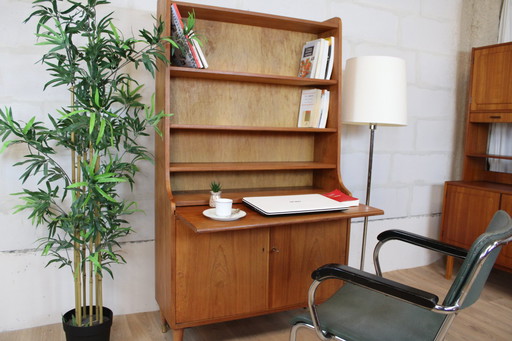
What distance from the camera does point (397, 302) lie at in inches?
64.4

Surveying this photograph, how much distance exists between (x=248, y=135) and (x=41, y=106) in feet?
3.68

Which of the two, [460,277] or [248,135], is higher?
[248,135]

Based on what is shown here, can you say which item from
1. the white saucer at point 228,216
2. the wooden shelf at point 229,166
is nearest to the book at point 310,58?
the wooden shelf at point 229,166

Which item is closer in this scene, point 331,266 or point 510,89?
point 331,266

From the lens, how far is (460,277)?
48.4 inches

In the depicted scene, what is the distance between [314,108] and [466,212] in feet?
4.82

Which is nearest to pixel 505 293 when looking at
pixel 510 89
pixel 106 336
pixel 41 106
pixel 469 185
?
pixel 469 185

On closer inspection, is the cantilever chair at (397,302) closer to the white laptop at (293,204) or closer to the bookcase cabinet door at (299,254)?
the white laptop at (293,204)

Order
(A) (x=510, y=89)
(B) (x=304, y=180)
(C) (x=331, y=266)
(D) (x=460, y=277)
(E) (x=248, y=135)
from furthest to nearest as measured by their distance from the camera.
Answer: (A) (x=510, y=89), (B) (x=304, y=180), (E) (x=248, y=135), (C) (x=331, y=266), (D) (x=460, y=277)

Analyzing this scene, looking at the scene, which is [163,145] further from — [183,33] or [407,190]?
[407,190]

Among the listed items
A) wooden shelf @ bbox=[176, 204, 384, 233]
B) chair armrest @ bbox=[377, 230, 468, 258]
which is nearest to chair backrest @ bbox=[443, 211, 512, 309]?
chair armrest @ bbox=[377, 230, 468, 258]

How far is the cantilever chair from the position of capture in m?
1.23

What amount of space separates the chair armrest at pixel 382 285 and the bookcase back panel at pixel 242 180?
1.10m

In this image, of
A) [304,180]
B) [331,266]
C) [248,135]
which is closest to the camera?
[331,266]
